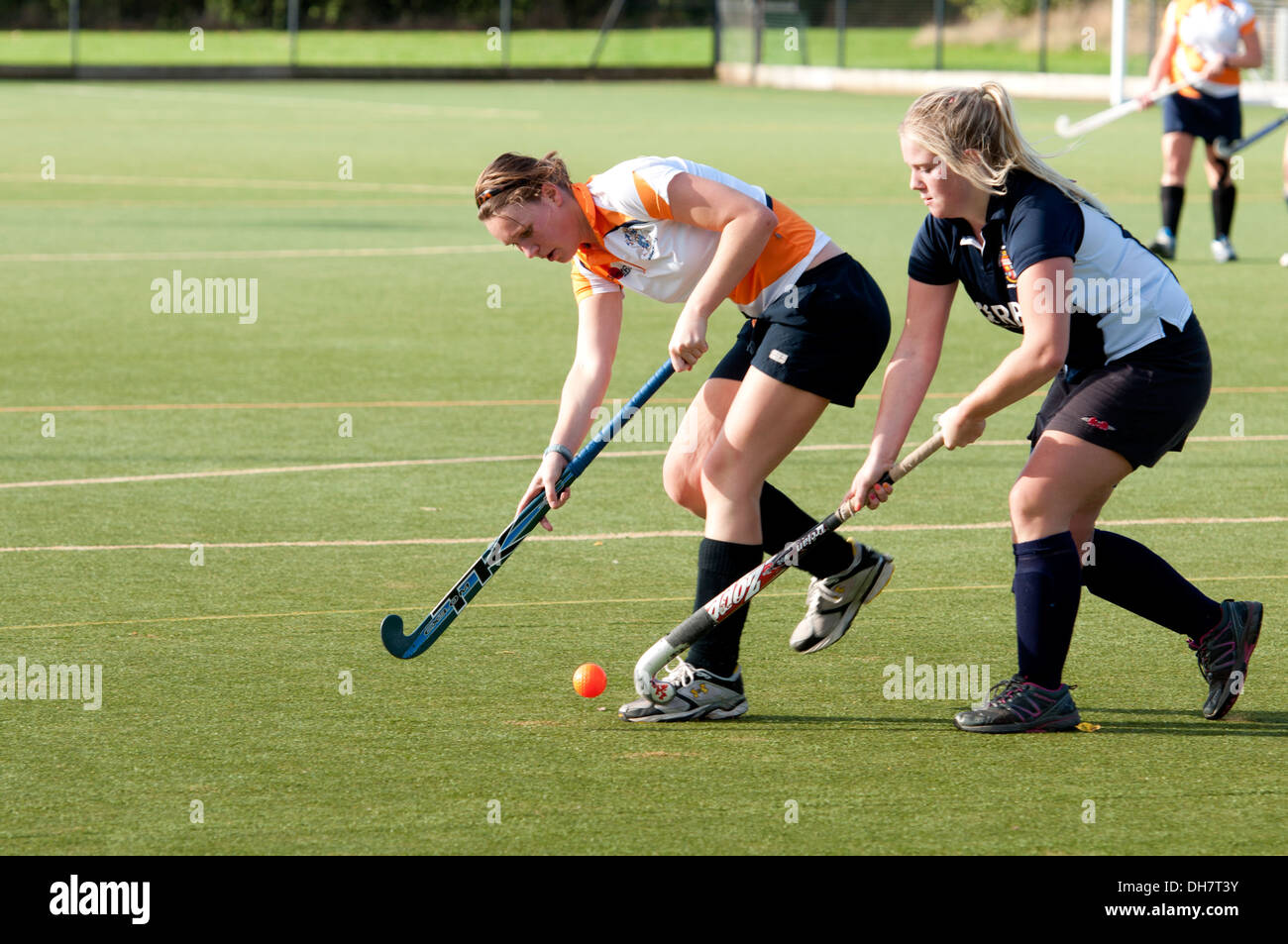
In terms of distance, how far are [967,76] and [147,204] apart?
82.0 ft

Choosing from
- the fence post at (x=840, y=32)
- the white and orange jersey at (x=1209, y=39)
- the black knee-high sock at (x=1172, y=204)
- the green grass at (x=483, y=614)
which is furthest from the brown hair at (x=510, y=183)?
the fence post at (x=840, y=32)

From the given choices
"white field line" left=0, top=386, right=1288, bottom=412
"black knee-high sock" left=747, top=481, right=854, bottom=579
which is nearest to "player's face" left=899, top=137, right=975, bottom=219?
"black knee-high sock" left=747, top=481, right=854, bottom=579

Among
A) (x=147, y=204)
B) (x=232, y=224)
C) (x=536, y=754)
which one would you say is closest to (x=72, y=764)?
(x=536, y=754)

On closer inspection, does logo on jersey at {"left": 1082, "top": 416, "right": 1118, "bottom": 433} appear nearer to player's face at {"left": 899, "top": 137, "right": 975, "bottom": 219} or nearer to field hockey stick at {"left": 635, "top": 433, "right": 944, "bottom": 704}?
field hockey stick at {"left": 635, "top": 433, "right": 944, "bottom": 704}

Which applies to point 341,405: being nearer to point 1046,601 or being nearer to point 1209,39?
point 1046,601

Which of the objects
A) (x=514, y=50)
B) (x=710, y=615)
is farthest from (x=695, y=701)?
(x=514, y=50)

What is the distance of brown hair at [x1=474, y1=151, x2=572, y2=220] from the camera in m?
4.62

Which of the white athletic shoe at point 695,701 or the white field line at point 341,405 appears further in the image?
the white field line at point 341,405

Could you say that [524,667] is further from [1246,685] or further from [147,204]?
[147,204]

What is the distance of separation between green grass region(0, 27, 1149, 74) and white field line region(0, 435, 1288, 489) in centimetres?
3166

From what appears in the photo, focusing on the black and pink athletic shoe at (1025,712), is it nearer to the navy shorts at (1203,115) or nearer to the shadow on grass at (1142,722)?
the shadow on grass at (1142,722)

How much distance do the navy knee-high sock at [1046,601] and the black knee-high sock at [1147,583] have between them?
0.95ft

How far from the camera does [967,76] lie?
130 ft

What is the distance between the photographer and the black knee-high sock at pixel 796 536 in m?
5.25
